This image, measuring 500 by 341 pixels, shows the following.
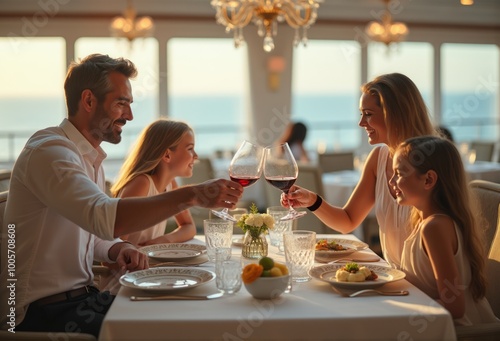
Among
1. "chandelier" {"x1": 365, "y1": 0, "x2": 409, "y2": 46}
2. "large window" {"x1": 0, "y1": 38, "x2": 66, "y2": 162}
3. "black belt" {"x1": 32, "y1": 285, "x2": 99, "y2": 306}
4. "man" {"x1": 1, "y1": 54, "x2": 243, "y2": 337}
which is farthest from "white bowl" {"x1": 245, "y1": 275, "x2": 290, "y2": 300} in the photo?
"large window" {"x1": 0, "y1": 38, "x2": 66, "y2": 162}

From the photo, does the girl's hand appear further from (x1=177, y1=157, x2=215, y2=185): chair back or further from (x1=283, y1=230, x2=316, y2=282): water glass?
(x1=177, y1=157, x2=215, y2=185): chair back

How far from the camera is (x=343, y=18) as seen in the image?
31.7ft

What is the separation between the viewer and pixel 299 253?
1.97 meters

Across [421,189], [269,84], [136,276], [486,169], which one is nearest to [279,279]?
[136,276]

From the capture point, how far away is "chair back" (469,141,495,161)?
25.1 ft

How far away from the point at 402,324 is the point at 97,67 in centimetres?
128

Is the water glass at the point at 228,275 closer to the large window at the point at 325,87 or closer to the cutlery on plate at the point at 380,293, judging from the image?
the cutlery on plate at the point at 380,293

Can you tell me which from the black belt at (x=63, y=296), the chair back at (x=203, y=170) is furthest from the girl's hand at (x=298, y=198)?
the chair back at (x=203, y=170)

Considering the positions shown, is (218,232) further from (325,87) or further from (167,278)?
(325,87)

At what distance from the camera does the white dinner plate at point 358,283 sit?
183 centimetres

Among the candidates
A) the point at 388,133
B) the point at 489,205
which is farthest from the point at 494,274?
the point at 388,133

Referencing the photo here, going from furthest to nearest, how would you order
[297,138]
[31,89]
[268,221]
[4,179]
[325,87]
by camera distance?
[325,87], [31,89], [297,138], [4,179], [268,221]

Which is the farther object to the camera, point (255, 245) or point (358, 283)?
point (255, 245)

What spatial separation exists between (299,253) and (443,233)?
44cm
